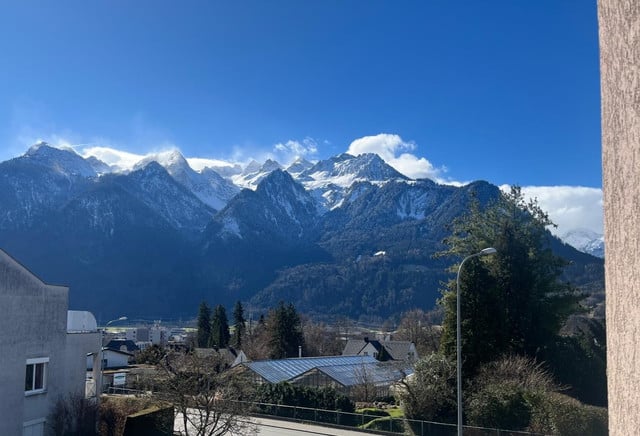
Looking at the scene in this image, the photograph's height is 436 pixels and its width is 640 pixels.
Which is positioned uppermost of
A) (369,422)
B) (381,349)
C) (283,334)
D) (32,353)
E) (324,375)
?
(32,353)

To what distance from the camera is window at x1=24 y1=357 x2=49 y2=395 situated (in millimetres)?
24172

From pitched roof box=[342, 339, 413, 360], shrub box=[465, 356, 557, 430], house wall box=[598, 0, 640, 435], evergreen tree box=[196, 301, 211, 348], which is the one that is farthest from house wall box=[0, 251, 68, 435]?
evergreen tree box=[196, 301, 211, 348]

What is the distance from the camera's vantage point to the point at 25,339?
23.7 m

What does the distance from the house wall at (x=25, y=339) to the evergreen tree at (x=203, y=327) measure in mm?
66012

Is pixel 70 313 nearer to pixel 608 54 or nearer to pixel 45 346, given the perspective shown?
pixel 45 346

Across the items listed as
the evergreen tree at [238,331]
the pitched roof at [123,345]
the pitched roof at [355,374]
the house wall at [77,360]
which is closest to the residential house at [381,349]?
the evergreen tree at [238,331]

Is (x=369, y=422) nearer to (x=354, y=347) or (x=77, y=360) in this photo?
(x=77, y=360)

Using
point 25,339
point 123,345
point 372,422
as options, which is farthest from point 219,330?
point 25,339

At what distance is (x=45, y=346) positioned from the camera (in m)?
25.0

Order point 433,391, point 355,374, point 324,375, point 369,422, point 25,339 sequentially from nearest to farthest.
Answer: point 25,339 → point 433,391 → point 369,422 → point 324,375 → point 355,374

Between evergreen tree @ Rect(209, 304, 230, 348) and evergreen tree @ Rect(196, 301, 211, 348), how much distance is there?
203 centimetres

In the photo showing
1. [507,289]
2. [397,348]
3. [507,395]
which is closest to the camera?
[507,395]

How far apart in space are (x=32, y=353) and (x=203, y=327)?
6980cm

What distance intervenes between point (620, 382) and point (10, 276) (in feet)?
82.1
